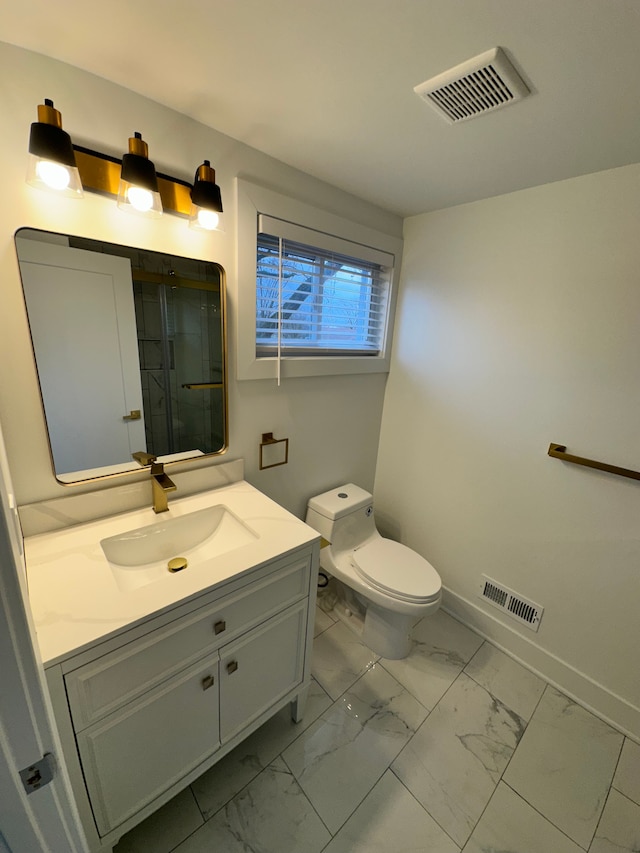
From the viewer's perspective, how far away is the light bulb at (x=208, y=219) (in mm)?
1083

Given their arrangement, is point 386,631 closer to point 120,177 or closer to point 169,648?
point 169,648

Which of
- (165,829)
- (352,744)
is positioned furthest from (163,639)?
(352,744)

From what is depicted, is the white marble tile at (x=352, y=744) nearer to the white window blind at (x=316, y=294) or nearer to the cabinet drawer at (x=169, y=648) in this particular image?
the cabinet drawer at (x=169, y=648)

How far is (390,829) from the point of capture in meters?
1.07

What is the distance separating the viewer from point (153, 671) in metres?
0.85

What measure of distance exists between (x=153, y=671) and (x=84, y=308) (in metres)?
1.03

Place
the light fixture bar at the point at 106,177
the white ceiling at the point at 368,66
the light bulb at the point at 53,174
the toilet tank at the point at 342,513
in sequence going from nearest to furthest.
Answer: the white ceiling at the point at 368,66, the light bulb at the point at 53,174, the light fixture bar at the point at 106,177, the toilet tank at the point at 342,513

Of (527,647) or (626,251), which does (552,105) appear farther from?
(527,647)

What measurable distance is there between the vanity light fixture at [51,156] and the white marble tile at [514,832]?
7.13ft

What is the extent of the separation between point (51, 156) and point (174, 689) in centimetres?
133

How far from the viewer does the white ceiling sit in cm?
69

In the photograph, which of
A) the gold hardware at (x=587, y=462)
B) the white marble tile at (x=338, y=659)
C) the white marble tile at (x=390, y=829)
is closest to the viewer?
the white marble tile at (x=390, y=829)

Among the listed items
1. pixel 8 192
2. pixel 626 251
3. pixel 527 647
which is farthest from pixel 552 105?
pixel 527 647

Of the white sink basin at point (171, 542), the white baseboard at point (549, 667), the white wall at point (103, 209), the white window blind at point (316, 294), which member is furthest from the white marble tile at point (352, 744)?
the white window blind at point (316, 294)
